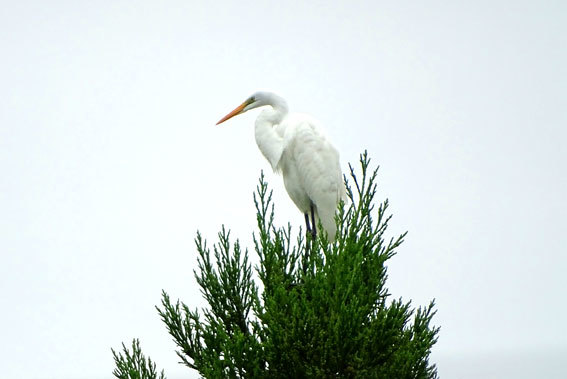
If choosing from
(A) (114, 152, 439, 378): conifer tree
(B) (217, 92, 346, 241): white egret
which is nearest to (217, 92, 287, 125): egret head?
(B) (217, 92, 346, 241): white egret

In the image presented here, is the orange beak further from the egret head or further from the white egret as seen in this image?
the white egret

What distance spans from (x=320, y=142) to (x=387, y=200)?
10.6 feet

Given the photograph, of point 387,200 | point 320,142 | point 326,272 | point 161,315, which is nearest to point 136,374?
point 161,315

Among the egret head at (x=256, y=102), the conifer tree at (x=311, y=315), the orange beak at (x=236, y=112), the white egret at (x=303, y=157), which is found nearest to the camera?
the conifer tree at (x=311, y=315)

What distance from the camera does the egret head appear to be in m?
8.90

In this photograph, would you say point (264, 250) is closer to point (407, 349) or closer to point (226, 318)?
point (226, 318)

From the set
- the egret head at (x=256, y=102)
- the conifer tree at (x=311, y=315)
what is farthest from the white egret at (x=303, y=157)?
the conifer tree at (x=311, y=315)

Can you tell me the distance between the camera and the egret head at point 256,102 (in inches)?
350

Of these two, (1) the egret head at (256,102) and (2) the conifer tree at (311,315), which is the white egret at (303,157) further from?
(2) the conifer tree at (311,315)

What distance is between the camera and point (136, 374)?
21.0 ft

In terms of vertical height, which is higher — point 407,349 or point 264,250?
point 264,250

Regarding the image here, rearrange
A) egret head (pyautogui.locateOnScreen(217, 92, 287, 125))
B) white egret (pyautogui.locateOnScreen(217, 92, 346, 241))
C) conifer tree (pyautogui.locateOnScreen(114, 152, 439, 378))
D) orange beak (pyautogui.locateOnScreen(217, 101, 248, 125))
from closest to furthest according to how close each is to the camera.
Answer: conifer tree (pyautogui.locateOnScreen(114, 152, 439, 378)), white egret (pyautogui.locateOnScreen(217, 92, 346, 241)), egret head (pyautogui.locateOnScreen(217, 92, 287, 125)), orange beak (pyautogui.locateOnScreen(217, 101, 248, 125))

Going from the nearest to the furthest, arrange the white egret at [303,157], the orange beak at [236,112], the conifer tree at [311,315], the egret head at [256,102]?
the conifer tree at [311,315], the white egret at [303,157], the egret head at [256,102], the orange beak at [236,112]

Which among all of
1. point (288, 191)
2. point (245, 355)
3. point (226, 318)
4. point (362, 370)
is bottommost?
point (362, 370)
